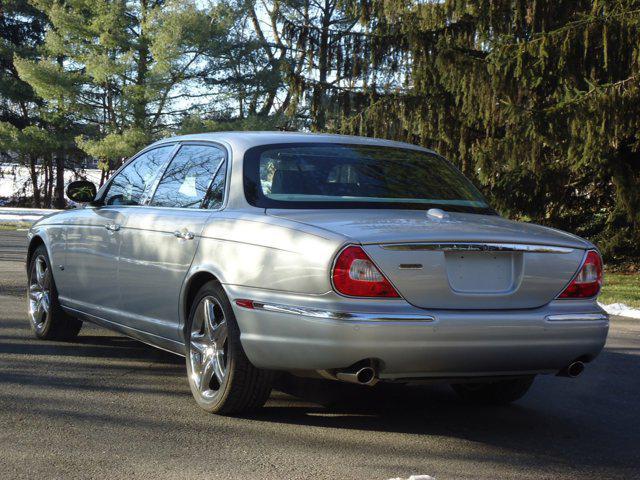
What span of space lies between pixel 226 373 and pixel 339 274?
0.94 meters

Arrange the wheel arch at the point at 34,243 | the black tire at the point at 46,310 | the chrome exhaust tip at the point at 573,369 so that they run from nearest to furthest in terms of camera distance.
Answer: the chrome exhaust tip at the point at 573,369, the black tire at the point at 46,310, the wheel arch at the point at 34,243

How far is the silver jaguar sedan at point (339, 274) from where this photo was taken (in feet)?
15.1

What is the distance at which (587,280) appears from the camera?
5164 millimetres

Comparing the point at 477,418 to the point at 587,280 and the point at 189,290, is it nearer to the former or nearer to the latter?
the point at 587,280

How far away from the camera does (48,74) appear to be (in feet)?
129

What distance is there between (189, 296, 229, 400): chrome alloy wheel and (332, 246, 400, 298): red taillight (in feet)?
2.73

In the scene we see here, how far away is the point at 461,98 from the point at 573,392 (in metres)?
13.9

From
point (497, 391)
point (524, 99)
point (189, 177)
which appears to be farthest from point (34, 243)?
point (524, 99)

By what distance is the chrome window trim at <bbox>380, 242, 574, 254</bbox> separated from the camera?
467 cm

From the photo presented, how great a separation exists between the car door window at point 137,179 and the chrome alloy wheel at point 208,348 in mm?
1349

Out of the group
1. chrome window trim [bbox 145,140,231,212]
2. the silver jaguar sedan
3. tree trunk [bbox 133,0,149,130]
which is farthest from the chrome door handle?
tree trunk [bbox 133,0,149,130]

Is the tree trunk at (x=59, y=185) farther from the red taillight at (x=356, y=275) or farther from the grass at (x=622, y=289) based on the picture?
the red taillight at (x=356, y=275)

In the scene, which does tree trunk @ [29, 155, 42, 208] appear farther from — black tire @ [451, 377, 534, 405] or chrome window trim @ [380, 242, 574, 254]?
chrome window trim @ [380, 242, 574, 254]

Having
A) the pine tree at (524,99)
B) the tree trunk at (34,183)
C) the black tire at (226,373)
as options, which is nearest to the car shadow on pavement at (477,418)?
the black tire at (226,373)
